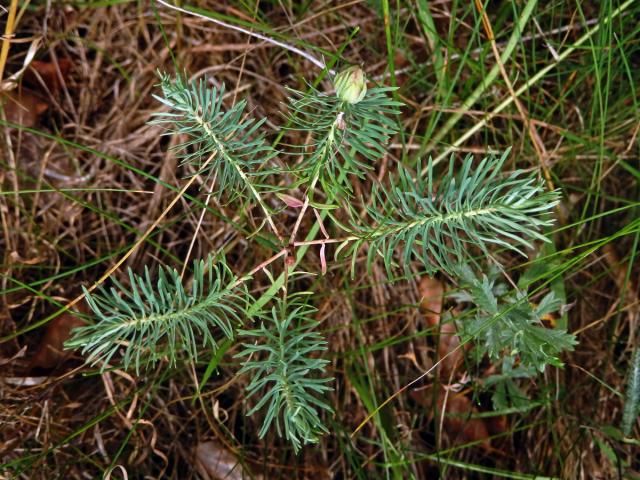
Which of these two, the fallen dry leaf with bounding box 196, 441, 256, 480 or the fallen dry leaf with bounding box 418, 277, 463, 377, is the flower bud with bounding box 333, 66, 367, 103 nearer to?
the fallen dry leaf with bounding box 418, 277, 463, 377

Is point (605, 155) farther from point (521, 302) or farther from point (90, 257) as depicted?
point (90, 257)

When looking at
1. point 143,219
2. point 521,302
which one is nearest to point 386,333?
point 521,302

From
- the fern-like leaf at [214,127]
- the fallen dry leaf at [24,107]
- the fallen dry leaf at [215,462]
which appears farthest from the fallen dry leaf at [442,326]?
the fallen dry leaf at [24,107]

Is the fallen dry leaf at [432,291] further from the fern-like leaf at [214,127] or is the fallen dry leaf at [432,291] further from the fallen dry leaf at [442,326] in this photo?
the fern-like leaf at [214,127]

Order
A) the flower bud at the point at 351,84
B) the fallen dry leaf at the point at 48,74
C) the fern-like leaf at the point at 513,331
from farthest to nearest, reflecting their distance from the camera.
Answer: the fallen dry leaf at the point at 48,74, the fern-like leaf at the point at 513,331, the flower bud at the point at 351,84

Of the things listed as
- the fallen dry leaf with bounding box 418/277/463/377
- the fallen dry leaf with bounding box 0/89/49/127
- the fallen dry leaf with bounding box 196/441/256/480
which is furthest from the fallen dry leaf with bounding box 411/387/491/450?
the fallen dry leaf with bounding box 0/89/49/127

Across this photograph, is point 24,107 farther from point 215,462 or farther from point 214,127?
point 215,462

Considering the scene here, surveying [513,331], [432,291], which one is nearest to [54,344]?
[432,291]
